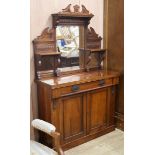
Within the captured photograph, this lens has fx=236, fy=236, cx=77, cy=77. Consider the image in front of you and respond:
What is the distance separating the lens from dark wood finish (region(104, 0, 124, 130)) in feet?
10.5

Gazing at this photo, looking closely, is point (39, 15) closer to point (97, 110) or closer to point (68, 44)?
point (68, 44)

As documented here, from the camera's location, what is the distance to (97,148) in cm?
285

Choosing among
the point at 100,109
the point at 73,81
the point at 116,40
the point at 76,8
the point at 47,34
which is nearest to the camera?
the point at 73,81

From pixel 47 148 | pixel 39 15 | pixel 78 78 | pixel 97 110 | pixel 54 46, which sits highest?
pixel 39 15

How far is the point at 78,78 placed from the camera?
2.80 meters

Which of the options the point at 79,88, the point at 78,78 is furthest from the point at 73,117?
the point at 78,78

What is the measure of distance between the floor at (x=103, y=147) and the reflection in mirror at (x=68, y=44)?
1.03 m

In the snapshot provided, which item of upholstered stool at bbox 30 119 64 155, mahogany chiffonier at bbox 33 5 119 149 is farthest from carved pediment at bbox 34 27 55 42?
upholstered stool at bbox 30 119 64 155

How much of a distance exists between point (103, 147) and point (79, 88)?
2.61 feet

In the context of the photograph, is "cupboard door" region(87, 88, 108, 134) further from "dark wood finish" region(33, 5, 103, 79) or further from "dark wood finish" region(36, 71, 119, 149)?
"dark wood finish" region(33, 5, 103, 79)

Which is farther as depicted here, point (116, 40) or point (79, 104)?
point (116, 40)

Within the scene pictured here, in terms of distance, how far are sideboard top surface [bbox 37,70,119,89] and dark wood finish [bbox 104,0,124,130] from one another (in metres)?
0.20

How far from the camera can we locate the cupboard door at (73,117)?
106 inches
